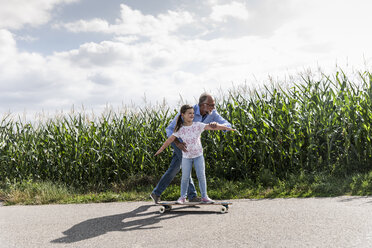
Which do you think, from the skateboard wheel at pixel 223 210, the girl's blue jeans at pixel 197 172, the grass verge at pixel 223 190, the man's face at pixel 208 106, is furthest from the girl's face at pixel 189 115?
the grass verge at pixel 223 190

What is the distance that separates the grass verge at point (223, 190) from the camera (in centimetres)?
648

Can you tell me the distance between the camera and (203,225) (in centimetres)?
472

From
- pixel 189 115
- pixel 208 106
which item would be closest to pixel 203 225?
pixel 189 115

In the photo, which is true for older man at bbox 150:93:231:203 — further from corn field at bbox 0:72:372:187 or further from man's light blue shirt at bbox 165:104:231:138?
corn field at bbox 0:72:372:187

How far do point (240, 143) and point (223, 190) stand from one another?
1.39 metres

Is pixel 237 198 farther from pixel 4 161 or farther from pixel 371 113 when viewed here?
pixel 4 161

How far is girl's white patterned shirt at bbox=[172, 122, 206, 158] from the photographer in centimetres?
551

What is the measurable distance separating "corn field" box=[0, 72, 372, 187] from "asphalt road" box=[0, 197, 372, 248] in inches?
66.9

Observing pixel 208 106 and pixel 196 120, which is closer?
pixel 208 106

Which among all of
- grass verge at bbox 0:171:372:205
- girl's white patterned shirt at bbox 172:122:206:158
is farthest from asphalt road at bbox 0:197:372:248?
girl's white patterned shirt at bbox 172:122:206:158

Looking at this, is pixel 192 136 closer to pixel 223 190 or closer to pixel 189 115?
pixel 189 115

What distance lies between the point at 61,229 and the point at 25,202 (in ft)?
9.59

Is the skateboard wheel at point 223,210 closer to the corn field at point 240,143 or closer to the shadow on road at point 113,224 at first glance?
the shadow on road at point 113,224

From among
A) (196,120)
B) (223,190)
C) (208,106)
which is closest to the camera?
(208,106)
